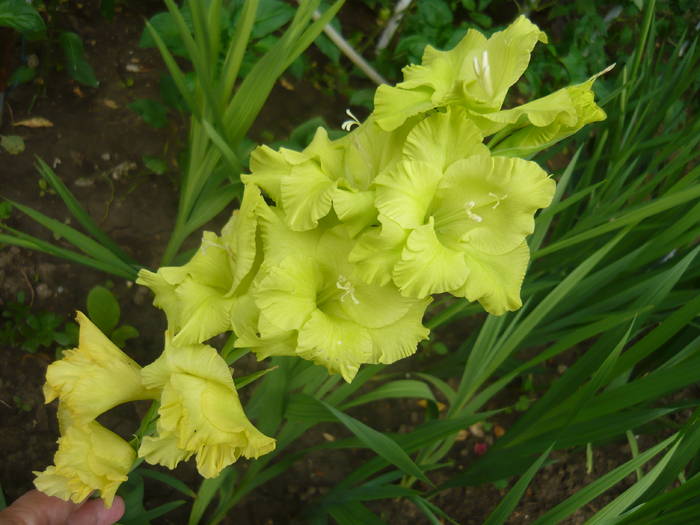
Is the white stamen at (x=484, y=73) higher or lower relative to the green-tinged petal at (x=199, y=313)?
higher

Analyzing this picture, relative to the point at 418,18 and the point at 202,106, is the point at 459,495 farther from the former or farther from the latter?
the point at 418,18

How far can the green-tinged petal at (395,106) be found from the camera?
1.95 feet

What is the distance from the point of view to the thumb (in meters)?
0.90

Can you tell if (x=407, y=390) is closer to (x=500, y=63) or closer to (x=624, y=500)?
(x=624, y=500)

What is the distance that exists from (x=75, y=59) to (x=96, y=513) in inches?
43.8

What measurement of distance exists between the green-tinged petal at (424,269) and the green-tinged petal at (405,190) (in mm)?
16

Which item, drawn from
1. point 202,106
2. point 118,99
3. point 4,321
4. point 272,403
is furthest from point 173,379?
point 118,99

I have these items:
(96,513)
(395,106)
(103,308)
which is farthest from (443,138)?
(103,308)

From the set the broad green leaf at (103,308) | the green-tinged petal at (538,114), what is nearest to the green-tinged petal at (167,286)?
the green-tinged petal at (538,114)

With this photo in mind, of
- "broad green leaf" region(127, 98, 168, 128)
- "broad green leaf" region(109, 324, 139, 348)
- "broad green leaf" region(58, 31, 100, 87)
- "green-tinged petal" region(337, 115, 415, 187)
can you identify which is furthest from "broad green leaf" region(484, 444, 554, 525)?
→ "broad green leaf" region(58, 31, 100, 87)

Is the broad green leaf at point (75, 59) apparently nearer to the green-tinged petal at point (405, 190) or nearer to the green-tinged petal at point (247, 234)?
the green-tinged petal at point (247, 234)

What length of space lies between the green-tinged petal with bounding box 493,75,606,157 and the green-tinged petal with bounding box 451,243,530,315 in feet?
0.34

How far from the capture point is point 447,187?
62 cm

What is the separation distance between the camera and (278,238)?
62 cm
